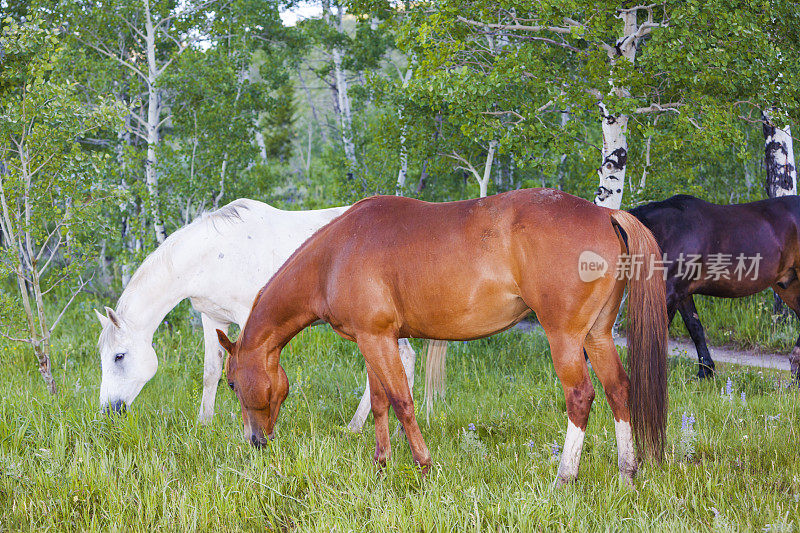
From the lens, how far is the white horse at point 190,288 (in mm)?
5219

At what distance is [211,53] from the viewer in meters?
9.95

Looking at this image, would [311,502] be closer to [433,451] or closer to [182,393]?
[433,451]

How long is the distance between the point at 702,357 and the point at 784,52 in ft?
10.8

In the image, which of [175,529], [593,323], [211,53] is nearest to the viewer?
[175,529]

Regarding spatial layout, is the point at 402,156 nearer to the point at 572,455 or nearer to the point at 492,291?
the point at 492,291

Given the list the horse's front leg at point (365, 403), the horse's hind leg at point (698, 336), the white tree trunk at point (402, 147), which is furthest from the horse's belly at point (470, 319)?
the white tree trunk at point (402, 147)

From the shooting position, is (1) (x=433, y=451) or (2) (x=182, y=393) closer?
(1) (x=433, y=451)

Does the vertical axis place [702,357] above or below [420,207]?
below

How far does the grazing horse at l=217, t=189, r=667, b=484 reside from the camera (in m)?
3.68

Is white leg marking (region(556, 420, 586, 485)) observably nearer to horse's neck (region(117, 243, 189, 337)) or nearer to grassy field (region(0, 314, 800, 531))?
grassy field (region(0, 314, 800, 531))

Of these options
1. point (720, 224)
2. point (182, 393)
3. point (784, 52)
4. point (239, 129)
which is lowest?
point (182, 393)

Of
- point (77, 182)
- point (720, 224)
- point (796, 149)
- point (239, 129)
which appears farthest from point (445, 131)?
point (796, 149)

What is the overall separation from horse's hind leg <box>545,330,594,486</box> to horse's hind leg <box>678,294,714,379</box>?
3.57 m

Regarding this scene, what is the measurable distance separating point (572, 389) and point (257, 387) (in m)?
1.99
